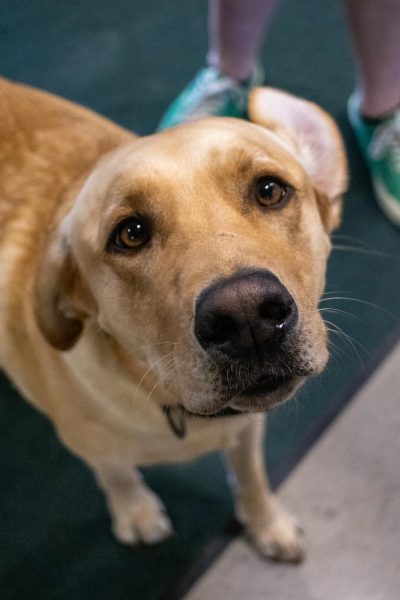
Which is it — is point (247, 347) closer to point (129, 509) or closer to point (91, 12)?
point (129, 509)

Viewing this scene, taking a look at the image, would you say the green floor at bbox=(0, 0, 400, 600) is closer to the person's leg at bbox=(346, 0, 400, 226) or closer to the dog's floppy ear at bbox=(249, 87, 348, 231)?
the person's leg at bbox=(346, 0, 400, 226)

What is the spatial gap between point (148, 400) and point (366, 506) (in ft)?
3.00

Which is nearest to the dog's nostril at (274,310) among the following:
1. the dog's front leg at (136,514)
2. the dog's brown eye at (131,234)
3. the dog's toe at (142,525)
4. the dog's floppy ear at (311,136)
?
the dog's brown eye at (131,234)

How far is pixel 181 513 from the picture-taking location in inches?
74.3

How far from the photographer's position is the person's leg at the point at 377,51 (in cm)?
203

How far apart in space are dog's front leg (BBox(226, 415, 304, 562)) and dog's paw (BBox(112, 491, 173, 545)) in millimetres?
240

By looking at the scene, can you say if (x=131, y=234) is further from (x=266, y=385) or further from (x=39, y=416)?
(x=39, y=416)

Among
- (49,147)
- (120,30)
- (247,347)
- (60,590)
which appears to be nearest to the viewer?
(247,347)

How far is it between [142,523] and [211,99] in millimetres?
1683

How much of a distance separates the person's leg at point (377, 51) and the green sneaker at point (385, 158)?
47mm

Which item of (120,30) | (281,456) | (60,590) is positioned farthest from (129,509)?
(120,30)

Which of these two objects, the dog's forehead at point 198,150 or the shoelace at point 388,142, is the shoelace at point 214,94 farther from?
the dog's forehead at point 198,150

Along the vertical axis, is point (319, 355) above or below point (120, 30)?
above

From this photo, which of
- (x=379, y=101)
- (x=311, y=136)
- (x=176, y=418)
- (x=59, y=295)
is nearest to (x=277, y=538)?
(x=176, y=418)
